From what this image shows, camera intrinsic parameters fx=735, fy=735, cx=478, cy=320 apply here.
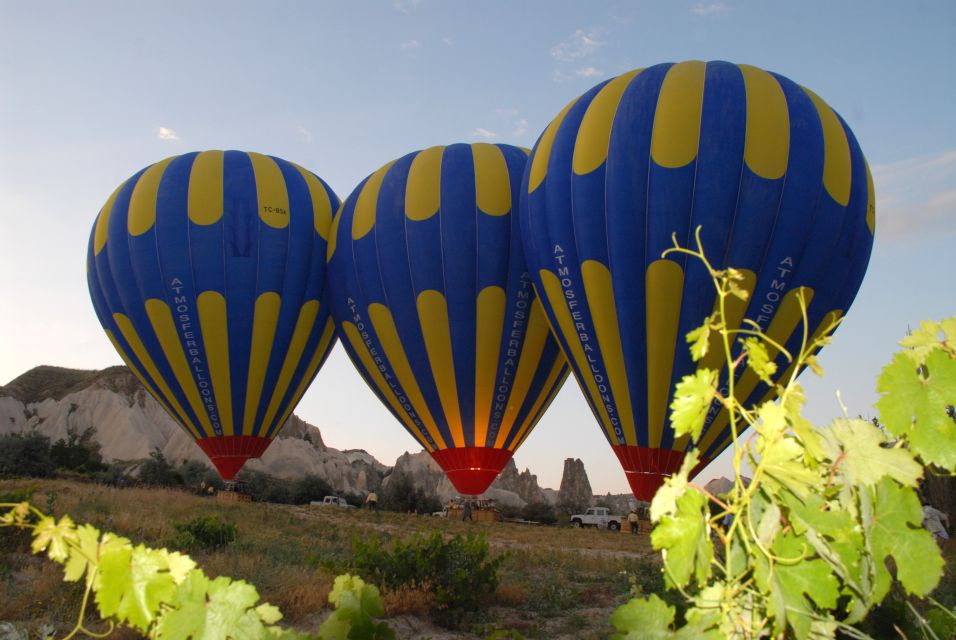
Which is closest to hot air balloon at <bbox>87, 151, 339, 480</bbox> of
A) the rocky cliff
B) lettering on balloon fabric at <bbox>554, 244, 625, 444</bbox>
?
lettering on balloon fabric at <bbox>554, 244, 625, 444</bbox>

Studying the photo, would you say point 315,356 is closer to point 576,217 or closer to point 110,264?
point 110,264

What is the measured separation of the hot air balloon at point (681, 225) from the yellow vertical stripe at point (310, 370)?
8568mm

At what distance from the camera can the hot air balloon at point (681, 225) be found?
42.5 ft

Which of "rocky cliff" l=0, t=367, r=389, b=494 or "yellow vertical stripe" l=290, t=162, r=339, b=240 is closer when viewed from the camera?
"yellow vertical stripe" l=290, t=162, r=339, b=240

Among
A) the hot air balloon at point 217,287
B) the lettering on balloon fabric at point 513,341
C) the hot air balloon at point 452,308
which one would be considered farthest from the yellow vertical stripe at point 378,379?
the lettering on balloon fabric at point 513,341

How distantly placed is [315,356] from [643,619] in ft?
67.7

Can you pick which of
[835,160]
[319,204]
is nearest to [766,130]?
[835,160]

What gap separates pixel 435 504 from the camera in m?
34.8

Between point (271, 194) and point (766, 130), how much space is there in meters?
12.6

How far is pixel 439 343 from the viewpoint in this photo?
1745 centimetres

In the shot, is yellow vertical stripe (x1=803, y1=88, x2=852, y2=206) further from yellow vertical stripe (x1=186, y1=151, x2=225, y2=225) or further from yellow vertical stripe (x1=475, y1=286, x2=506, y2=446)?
yellow vertical stripe (x1=186, y1=151, x2=225, y2=225)

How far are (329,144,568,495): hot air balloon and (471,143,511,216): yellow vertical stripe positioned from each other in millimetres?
31

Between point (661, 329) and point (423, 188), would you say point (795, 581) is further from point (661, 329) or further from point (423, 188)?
point (423, 188)

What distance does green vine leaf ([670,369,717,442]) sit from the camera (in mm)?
1021
